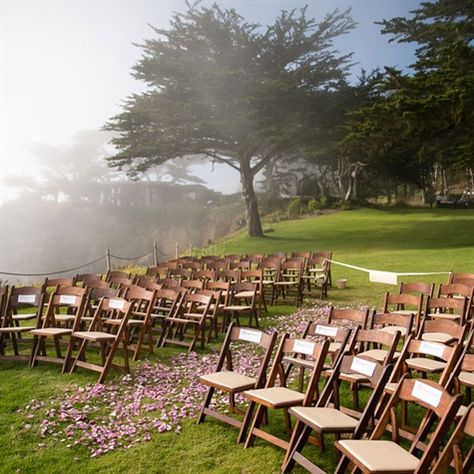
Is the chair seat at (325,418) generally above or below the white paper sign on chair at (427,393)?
below

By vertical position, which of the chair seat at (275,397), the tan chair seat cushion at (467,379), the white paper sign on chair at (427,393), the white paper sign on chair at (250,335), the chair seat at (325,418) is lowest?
the chair seat at (275,397)

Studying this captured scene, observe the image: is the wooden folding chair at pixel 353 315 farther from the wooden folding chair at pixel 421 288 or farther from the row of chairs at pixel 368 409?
the wooden folding chair at pixel 421 288

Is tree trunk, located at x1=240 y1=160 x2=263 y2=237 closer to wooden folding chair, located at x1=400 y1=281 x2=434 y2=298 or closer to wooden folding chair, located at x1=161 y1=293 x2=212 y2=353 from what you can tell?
wooden folding chair, located at x1=161 y1=293 x2=212 y2=353

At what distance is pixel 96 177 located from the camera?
69.1 m

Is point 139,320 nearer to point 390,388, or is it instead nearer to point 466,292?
point 390,388

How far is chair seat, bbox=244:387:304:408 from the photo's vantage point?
4.38 m

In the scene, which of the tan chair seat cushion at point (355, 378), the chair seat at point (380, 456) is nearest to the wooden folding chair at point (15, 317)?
the tan chair seat cushion at point (355, 378)

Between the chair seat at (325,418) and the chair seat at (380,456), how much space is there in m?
0.22

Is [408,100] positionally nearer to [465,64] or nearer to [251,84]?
[465,64]

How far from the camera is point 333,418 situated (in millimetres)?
4039

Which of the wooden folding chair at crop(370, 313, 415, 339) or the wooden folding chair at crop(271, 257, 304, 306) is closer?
the wooden folding chair at crop(370, 313, 415, 339)

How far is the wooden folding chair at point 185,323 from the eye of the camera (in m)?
8.09

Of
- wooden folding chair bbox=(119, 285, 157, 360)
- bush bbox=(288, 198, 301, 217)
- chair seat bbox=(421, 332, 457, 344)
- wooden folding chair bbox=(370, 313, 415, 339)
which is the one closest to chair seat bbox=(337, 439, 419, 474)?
wooden folding chair bbox=(370, 313, 415, 339)

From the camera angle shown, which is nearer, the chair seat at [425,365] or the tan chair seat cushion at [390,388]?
the tan chair seat cushion at [390,388]
